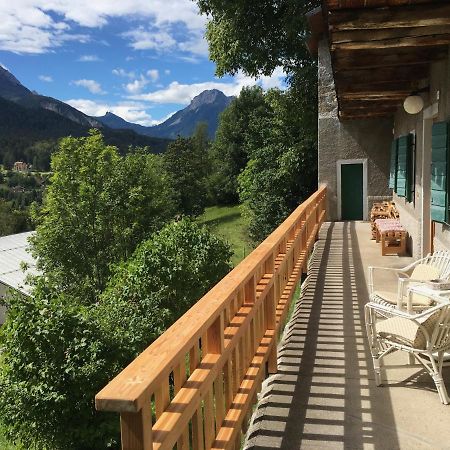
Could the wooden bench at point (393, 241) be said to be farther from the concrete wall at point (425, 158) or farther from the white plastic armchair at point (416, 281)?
the white plastic armchair at point (416, 281)

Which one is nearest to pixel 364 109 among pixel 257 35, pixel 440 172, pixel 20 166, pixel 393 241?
pixel 393 241

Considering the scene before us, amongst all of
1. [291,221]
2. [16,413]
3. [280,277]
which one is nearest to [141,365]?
[280,277]

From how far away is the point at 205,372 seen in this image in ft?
7.30

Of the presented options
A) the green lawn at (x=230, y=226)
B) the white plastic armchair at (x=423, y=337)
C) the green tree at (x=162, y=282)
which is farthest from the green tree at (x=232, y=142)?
the white plastic armchair at (x=423, y=337)

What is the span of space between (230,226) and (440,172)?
38471mm

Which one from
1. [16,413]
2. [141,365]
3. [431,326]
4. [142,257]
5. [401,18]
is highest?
[401,18]

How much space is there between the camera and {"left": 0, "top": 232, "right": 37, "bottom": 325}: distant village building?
31.9 metres

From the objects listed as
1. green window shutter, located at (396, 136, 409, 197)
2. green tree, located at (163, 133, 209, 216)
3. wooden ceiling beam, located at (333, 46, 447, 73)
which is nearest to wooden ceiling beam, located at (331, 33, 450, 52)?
wooden ceiling beam, located at (333, 46, 447, 73)

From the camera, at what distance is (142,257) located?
49.1ft

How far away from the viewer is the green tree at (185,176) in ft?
148

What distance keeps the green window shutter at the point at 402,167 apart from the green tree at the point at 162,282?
6.76 meters

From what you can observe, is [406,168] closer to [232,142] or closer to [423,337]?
[423,337]

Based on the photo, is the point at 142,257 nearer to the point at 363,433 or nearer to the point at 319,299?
the point at 319,299

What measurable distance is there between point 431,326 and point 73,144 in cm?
2549
